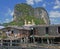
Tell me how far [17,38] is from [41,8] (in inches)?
2514

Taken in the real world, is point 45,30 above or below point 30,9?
below

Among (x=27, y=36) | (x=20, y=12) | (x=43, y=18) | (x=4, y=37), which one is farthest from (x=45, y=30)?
(x=20, y=12)

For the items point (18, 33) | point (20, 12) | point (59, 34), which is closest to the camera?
point (59, 34)

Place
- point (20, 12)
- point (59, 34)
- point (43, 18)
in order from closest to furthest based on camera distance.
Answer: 1. point (59, 34)
2. point (43, 18)
3. point (20, 12)

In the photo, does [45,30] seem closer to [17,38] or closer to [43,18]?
[17,38]

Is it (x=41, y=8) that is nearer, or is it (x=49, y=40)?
(x=49, y=40)

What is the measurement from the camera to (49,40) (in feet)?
123

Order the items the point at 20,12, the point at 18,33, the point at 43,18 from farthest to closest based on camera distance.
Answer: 1. the point at 20,12
2. the point at 43,18
3. the point at 18,33

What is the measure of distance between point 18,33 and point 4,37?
3.21m

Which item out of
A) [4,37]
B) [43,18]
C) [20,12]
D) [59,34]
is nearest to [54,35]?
[59,34]

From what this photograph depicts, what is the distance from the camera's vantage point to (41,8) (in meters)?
99.6

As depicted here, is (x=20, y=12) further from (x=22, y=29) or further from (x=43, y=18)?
(x=22, y=29)

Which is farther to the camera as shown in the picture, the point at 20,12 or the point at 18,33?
the point at 20,12

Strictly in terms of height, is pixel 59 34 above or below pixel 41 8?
below
